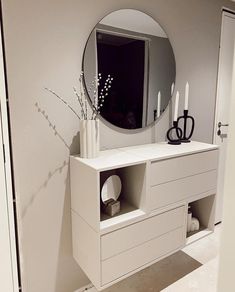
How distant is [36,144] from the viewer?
153 centimetres

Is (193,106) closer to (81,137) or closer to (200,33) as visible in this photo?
(200,33)

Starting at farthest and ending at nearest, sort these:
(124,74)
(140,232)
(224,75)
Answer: (224,75) → (124,74) → (140,232)

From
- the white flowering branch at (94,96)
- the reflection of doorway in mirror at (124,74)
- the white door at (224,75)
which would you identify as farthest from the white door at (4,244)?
the white door at (224,75)

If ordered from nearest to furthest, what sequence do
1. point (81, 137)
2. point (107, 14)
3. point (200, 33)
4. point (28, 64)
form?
point (28, 64), point (81, 137), point (107, 14), point (200, 33)

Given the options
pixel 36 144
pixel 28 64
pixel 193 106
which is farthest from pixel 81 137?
pixel 193 106

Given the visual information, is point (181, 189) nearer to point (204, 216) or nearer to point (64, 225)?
point (204, 216)

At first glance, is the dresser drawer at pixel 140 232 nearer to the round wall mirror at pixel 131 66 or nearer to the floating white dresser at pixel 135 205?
the floating white dresser at pixel 135 205

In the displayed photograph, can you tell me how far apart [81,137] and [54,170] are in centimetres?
28

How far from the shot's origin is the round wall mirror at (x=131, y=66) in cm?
166

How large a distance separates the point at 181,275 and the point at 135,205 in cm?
83

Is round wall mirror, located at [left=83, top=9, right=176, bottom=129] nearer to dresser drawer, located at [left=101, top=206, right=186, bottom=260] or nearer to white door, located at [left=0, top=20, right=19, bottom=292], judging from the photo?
white door, located at [left=0, top=20, right=19, bottom=292]

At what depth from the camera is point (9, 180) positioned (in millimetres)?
1470

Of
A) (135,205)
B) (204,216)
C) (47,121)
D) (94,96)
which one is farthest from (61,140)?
(204,216)

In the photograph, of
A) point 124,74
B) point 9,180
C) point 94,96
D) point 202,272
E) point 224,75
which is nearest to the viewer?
point 9,180
